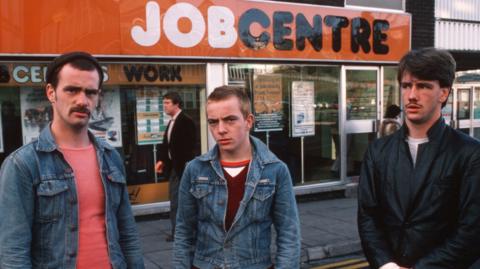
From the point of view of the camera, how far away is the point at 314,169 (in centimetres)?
973

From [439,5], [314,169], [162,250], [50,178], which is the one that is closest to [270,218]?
[50,178]

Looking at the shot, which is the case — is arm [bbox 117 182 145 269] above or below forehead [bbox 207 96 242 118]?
below

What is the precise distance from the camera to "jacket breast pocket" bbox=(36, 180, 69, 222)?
2219 mm

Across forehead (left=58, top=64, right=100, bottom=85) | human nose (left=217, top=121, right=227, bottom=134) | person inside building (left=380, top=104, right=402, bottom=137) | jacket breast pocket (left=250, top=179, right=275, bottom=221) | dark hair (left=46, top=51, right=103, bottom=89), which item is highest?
dark hair (left=46, top=51, right=103, bottom=89)

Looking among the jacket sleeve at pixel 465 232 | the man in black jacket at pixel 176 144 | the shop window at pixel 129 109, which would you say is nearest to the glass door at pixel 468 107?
the shop window at pixel 129 109

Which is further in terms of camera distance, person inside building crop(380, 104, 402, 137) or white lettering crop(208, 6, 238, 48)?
person inside building crop(380, 104, 402, 137)

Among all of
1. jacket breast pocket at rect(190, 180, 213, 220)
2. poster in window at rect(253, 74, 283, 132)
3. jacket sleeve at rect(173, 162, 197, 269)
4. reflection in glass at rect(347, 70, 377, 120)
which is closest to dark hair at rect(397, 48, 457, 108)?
jacket breast pocket at rect(190, 180, 213, 220)

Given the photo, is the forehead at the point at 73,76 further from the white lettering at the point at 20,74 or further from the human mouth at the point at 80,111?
the white lettering at the point at 20,74

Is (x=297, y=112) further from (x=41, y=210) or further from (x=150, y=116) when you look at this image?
(x=41, y=210)

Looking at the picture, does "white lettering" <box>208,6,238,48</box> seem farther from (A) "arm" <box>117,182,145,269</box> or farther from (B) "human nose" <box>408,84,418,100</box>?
(B) "human nose" <box>408,84,418,100</box>

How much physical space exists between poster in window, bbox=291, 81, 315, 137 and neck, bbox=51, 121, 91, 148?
7001mm

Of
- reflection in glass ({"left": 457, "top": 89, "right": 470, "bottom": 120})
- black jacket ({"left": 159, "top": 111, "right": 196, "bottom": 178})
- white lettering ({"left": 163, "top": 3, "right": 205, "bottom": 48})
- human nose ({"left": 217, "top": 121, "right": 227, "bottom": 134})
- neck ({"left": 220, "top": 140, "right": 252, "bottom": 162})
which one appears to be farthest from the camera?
reflection in glass ({"left": 457, "top": 89, "right": 470, "bottom": 120})

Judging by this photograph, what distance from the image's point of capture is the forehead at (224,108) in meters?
2.55

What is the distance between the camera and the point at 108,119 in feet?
25.1
